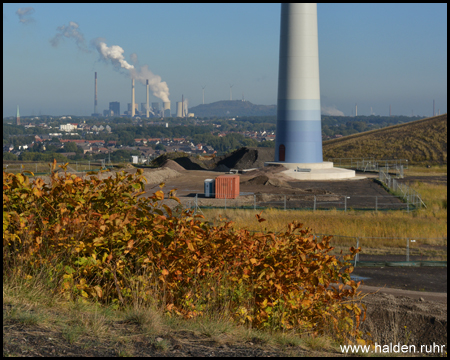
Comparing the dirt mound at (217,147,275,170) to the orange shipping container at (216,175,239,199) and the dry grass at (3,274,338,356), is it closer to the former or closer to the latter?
the orange shipping container at (216,175,239,199)

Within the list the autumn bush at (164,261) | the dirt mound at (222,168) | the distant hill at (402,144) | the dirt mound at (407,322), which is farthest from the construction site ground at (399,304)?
the distant hill at (402,144)

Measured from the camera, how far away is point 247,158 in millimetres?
78562

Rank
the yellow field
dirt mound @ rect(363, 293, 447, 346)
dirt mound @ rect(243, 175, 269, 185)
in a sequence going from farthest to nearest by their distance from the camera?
dirt mound @ rect(243, 175, 269, 185) < the yellow field < dirt mound @ rect(363, 293, 447, 346)

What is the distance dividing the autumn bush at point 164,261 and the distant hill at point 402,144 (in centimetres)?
8995

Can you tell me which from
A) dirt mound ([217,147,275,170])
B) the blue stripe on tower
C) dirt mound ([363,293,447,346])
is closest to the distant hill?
dirt mound ([217,147,275,170])

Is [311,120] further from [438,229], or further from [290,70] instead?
[438,229]

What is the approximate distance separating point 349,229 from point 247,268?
20434 millimetres

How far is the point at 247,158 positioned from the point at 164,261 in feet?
231

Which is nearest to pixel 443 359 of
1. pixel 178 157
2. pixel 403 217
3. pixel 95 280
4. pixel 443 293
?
pixel 95 280

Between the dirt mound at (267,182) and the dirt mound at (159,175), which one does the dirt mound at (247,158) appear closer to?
the dirt mound at (159,175)

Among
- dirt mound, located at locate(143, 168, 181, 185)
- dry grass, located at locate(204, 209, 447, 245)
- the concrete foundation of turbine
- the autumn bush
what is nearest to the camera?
the autumn bush

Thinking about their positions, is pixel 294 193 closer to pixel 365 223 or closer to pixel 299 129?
pixel 299 129

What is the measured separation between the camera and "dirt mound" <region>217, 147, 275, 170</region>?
250 ft

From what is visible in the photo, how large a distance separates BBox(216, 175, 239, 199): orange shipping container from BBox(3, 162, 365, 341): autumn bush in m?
31.2
